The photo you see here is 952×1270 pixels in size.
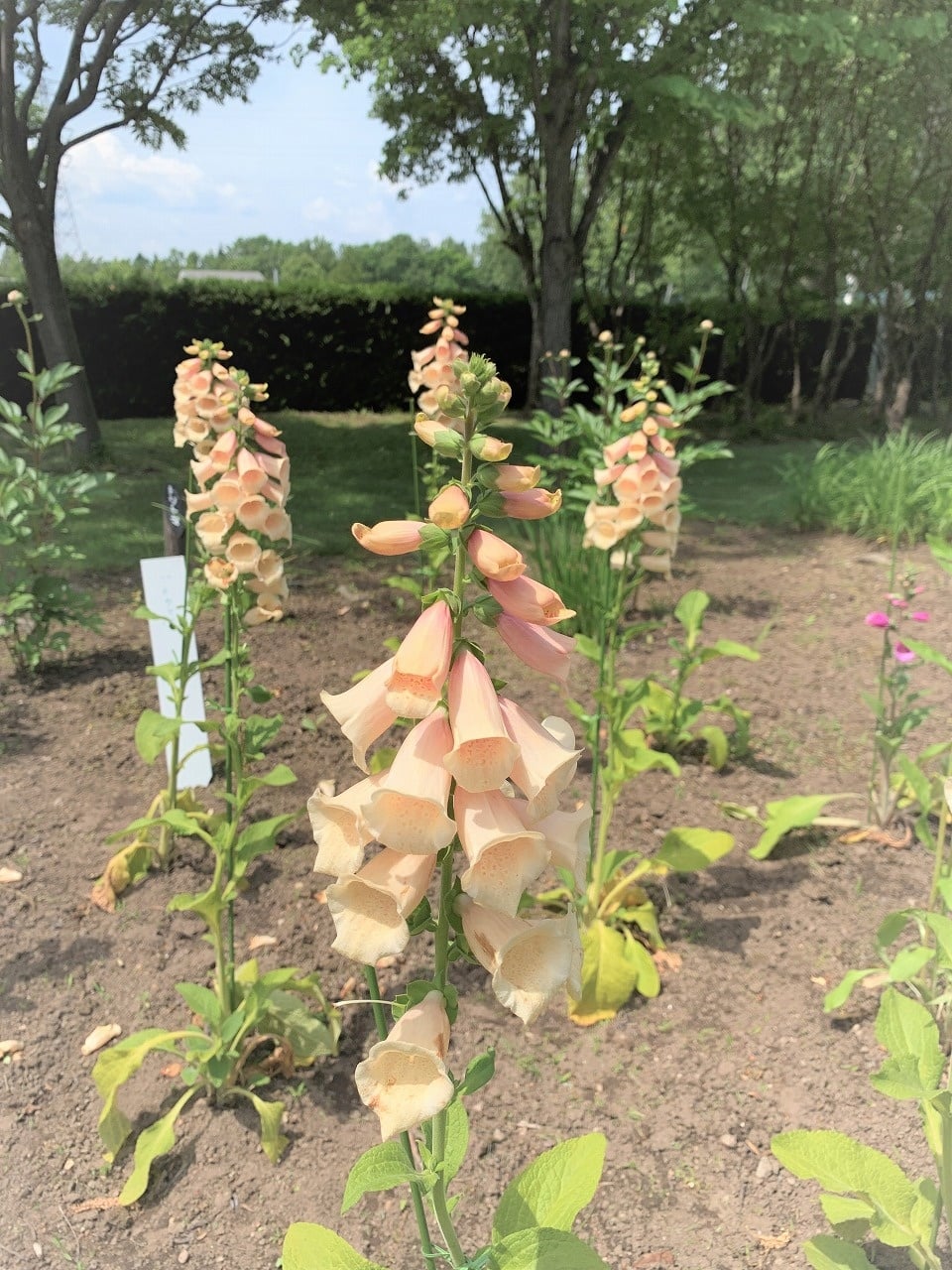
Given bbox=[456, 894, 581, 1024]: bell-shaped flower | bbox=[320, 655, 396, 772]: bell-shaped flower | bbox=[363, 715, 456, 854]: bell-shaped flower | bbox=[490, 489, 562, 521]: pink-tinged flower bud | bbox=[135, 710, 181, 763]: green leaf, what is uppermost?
bbox=[490, 489, 562, 521]: pink-tinged flower bud

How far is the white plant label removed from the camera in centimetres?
281

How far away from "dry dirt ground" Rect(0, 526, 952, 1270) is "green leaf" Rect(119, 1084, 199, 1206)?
2.0 inches

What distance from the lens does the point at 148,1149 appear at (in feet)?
6.07

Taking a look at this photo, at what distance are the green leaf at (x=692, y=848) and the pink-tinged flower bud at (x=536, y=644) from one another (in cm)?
161

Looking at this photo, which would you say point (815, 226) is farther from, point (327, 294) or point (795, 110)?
point (327, 294)

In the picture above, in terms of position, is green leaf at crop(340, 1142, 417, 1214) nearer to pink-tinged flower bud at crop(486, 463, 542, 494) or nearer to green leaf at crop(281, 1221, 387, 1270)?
green leaf at crop(281, 1221, 387, 1270)

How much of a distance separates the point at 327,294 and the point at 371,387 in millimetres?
1557

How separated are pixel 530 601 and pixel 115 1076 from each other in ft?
4.95

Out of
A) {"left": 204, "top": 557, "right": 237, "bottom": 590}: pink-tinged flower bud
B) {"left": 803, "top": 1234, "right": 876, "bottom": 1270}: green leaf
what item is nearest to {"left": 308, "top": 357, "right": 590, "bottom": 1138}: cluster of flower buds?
{"left": 803, "top": 1234, "right": 876, "bottom": 1270}: green leaf

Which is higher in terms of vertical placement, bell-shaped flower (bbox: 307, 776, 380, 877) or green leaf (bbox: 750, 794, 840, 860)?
bell-shaped flower (bbox: 307, 776, 380, 877)

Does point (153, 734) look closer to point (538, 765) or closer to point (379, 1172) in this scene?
point (379, 1172)

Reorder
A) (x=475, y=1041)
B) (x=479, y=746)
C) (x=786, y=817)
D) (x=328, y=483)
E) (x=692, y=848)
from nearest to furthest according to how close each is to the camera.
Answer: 1. (x=479, y=746)
2. (x=475, y=1041)
3. (x=692, y=848)
4. (x=786, y=817)
5. (x=328, y=483)

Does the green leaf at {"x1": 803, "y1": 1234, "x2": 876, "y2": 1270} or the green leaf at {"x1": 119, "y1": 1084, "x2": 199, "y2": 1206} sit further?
the green leaf at {"x1": 119, "y1": 1084, "x2": 199, "y2": 1206}

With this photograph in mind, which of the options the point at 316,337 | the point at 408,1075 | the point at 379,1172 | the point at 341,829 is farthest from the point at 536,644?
the point at 316,337
